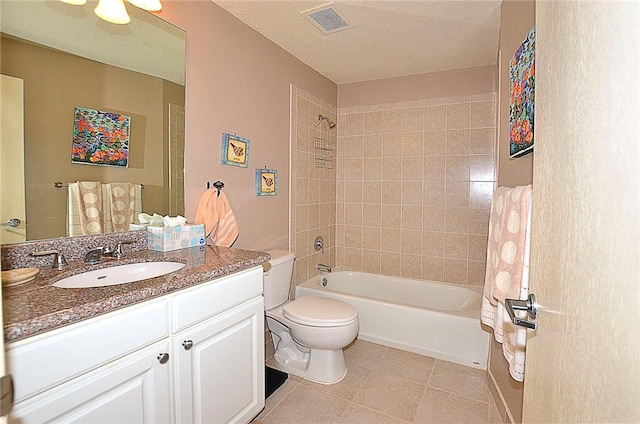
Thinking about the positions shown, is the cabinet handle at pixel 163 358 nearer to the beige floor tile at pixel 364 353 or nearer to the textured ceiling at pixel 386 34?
the beige floor tile at pixel 364 353

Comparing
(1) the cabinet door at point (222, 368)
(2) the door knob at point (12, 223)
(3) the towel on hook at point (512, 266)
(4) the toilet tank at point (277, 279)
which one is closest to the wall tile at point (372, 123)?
(4) the toilet tank at point (277, 279)

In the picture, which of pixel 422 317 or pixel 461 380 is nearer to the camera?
pixel 461 380

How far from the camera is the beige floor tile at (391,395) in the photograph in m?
1.90

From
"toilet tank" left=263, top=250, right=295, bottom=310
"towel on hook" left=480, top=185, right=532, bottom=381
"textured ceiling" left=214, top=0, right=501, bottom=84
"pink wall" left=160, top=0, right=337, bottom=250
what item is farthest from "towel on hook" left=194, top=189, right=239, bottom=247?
"towel on hook" left=480, top=185, right=532, bottom=381

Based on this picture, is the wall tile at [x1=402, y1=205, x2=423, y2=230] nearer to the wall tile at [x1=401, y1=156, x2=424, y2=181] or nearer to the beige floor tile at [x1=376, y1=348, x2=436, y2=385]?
the wall tile at [x1=401, y1=156, x2=424, y2=181]

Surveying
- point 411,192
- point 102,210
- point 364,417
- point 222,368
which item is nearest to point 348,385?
point 364,417

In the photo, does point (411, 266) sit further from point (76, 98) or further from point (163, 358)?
point (76, 98)

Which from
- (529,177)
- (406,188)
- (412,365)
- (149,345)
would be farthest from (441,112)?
(149,345)

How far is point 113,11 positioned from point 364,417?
91.3 inches

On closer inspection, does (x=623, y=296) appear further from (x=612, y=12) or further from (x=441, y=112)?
(x=441, y=112)

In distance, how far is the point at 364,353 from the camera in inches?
99.7

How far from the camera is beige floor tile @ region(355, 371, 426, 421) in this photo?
74.9 inches

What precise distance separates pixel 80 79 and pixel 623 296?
1.83 m

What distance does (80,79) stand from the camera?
4.72ft
